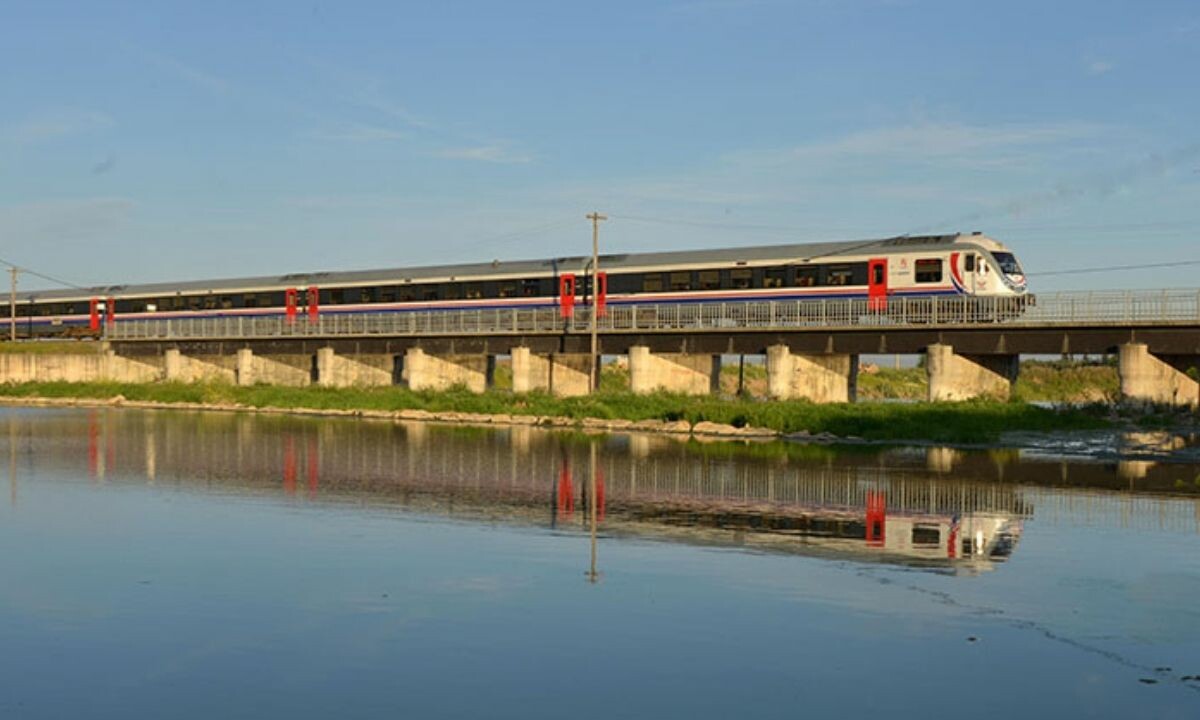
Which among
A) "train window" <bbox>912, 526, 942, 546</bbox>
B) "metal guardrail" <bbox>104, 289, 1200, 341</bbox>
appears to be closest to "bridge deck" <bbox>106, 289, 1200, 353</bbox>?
"metal guardrail" <bbox>104, 289, 1200, 341</bbox>

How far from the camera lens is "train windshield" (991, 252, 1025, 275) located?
2249 inches

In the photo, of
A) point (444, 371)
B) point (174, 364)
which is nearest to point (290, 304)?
point (174, 364)

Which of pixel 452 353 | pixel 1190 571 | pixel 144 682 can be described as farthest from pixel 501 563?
pixel 452 353

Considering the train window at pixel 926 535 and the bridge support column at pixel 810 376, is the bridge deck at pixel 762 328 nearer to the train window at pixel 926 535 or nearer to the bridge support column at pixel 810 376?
the bridge support column at pixel 810 376

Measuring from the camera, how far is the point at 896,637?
15859mm

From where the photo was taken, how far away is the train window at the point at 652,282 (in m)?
68.6

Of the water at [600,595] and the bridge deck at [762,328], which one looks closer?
the water at [600,595]

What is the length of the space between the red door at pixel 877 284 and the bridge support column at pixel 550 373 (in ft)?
65.9

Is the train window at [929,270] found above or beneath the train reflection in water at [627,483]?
above

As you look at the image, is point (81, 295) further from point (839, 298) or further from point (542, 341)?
point (839, 298)

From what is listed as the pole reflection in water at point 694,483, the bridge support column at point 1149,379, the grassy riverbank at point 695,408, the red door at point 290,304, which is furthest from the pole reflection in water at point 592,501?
the red door at point 290,304

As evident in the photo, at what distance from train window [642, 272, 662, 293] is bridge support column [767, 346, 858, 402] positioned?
28.1 ft

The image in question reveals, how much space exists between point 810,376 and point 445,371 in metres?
26.4

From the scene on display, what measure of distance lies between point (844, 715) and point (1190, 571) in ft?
35.3
